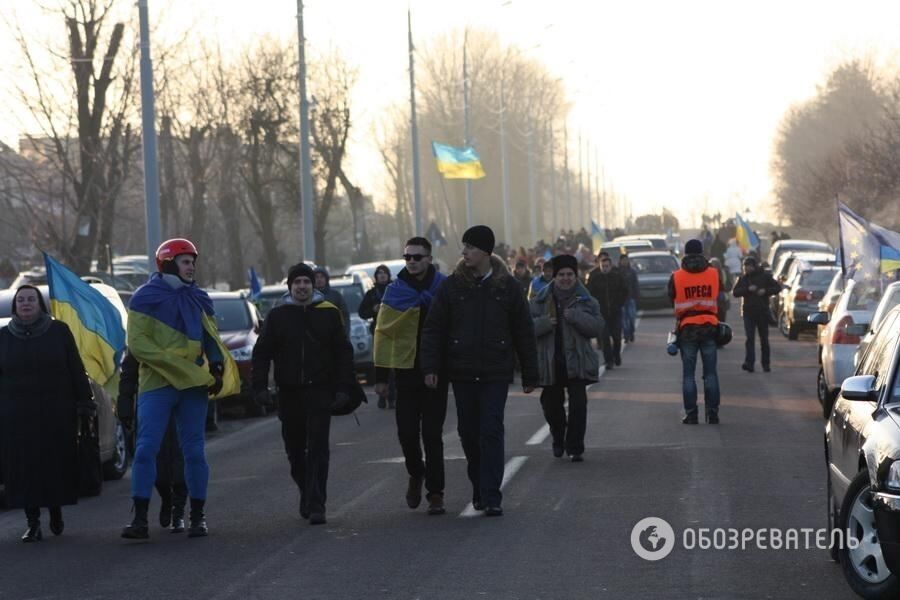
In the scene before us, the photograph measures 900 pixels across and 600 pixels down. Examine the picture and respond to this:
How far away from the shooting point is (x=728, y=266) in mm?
48656

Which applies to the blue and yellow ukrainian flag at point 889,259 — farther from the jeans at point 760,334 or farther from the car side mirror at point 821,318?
the jeans at point 760,334

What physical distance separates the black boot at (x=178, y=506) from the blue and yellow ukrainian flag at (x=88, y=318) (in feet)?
13.7

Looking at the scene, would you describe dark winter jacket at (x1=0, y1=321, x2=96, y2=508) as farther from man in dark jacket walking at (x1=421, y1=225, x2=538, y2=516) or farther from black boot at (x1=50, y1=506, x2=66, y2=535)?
man in dark jacket walking at (x1=421, y1=225, x2=538, y2=516)

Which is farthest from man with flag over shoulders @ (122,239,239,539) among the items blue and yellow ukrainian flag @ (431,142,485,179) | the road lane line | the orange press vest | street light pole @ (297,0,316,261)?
blue and yellow ukrainian flag @ (431,142,485,179)

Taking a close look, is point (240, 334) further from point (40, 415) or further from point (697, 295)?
point (40, 415)

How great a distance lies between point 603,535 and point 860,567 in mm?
2597

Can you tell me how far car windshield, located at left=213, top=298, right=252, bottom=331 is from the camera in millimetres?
23578

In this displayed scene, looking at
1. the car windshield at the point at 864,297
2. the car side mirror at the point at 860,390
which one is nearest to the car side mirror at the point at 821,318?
the car windshield at the point at 864,297

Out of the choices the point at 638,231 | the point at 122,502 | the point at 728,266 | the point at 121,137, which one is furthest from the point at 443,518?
the point at 638,231

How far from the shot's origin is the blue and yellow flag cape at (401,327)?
38.8ft

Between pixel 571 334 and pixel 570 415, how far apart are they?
0.66 m

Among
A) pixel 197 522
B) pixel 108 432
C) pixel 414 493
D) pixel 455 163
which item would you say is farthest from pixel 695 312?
pixel 455 163

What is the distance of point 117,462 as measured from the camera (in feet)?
51.0

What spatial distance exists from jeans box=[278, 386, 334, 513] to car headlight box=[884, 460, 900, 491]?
4764mm
